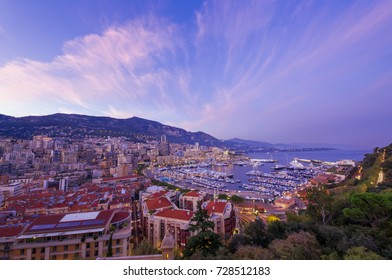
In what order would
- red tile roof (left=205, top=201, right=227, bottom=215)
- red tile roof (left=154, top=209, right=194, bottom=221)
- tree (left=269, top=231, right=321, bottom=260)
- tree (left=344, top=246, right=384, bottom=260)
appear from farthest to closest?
red tile roof (left=205, top=201, right=227, bottom=215) → red tile roof (left=154, top=209, right=194, bottom=221) → tree (left=269, top=231, right=321, bottom=260) → tree (left=344, top=246, right=384, bottom=260)

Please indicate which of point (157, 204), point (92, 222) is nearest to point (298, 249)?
point (92, 222)

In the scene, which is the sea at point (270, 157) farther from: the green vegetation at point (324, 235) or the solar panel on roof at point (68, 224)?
the solar panel on roof at point (68, 224)

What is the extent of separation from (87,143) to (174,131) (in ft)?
148

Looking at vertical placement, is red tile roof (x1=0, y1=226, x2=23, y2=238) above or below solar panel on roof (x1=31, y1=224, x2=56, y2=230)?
below

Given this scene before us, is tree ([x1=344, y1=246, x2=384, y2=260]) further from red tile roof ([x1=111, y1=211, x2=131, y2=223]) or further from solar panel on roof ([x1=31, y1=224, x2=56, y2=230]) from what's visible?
solar panel on roof ([x1=31, y1=224, x2=56, y2=230])

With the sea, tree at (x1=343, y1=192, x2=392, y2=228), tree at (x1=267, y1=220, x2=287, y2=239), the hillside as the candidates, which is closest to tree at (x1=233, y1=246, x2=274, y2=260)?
tree at (x1=267, y1=220, x2=287, y2=239)

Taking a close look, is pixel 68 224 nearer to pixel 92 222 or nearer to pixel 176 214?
pixel 92 222

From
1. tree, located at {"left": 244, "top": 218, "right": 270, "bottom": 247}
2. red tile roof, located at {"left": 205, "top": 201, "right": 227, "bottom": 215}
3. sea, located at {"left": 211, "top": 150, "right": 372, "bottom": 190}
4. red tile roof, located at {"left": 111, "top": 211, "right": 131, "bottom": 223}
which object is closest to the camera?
tree, located at {"left": 244, "top": 218, "right": 270, "bottom": 247}

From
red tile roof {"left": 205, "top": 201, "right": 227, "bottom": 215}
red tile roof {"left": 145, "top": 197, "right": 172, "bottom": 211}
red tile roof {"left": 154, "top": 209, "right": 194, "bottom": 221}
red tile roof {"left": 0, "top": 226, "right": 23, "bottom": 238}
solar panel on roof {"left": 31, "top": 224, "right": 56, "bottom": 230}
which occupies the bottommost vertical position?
red tile roof {"left": 145, "top": 197, "right": 172, "bottom": 211}

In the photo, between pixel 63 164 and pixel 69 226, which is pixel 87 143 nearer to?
pixel 63 164

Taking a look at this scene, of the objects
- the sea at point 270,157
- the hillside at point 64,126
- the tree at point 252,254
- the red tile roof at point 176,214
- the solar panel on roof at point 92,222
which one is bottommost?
the sea at point 270,157

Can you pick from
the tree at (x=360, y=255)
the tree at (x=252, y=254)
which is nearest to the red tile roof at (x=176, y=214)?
the tree at (x=252, y=254)

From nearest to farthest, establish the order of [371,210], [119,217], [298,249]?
[298,249] → [371,210] → [119,217]

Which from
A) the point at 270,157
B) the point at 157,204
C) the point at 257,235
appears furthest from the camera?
the point at 270,157
